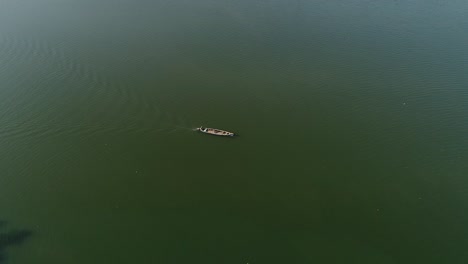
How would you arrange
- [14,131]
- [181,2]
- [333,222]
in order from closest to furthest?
[333,222], [14,131], [181,2]

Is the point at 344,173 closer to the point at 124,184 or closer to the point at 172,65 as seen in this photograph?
the point at 124,184

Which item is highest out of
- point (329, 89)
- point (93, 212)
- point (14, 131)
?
point (329, 89)

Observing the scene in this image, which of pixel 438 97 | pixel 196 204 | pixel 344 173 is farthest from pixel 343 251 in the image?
pixel 438 97

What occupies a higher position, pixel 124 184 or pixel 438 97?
pixel 438 97

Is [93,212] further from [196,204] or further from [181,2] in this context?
[181,2]

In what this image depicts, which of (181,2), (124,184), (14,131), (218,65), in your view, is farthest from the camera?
(181,2)

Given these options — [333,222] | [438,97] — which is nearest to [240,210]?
[333,222]

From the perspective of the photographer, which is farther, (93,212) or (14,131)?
(14,131)

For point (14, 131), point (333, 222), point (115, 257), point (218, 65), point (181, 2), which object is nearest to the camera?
point (115, 257)

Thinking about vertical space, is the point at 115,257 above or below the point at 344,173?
below
